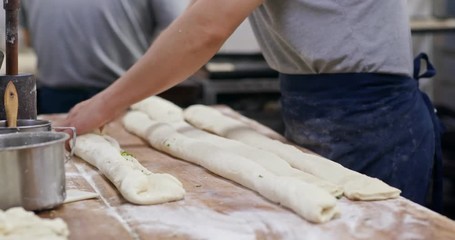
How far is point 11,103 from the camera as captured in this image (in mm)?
1724

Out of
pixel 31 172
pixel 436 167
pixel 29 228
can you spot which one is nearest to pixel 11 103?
pixel 31 172

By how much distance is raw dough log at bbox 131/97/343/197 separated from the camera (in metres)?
1.73

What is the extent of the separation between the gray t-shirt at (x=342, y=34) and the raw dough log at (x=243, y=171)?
1.31 ft

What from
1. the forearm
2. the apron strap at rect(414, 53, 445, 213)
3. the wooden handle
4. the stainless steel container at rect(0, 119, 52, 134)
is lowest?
the apron strap at rect(414, 53, 445, 213)

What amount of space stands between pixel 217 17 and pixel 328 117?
0.48m

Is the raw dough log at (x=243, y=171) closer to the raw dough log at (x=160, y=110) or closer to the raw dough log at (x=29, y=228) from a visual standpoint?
the raw dough log at (x=160, y=110)

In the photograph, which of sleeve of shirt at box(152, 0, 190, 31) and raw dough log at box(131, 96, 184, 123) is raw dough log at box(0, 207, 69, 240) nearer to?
raw dough log at box(131, 96, 184, 123)

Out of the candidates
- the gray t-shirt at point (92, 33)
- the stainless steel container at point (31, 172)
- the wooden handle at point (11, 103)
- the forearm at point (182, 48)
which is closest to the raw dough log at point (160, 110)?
the forearm at point (182, 48)

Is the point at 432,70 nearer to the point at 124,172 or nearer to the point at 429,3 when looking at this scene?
the point at 124,172

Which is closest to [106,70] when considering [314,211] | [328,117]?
[328,117]

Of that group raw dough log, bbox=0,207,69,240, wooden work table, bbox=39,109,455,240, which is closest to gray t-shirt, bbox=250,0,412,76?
wooden work table, bbox=39,109,455,240

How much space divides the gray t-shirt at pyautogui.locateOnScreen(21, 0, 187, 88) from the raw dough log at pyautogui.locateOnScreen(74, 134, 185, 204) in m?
1.40

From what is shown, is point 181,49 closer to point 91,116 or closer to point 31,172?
point 91,116

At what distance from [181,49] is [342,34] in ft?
1.55
